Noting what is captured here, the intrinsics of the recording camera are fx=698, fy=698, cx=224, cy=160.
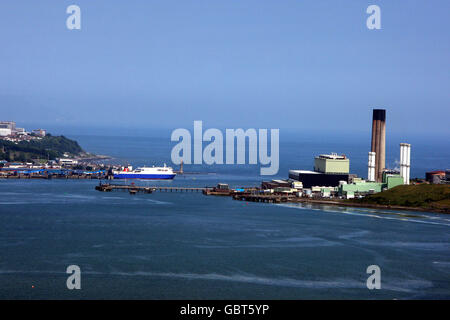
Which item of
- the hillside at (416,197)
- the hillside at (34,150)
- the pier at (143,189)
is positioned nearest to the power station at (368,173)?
the hillside at (416,197)

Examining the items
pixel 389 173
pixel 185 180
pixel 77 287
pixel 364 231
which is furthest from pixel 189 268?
pixel 185 180

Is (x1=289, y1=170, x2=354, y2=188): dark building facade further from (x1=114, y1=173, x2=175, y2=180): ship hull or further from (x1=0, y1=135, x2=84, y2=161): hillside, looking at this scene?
(x1=0, y1=135, x2=84, y2=161): hillside

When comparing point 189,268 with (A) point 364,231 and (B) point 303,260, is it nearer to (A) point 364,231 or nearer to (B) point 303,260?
(B) point 303,260

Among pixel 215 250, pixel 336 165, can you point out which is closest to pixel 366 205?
pixel 336 165

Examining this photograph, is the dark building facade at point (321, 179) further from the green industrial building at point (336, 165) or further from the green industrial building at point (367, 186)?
the green industrial building at point (367, 186)

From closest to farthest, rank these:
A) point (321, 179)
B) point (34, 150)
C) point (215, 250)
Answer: point (215, 250), point (321, 179), point (34, 150)

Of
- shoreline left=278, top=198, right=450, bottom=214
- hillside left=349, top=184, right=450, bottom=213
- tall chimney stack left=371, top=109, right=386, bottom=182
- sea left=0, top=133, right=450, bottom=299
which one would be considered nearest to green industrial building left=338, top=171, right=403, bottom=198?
hillside left=349, top=184, right=450, bottom=213

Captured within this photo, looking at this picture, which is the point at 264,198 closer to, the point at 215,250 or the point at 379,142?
the point at 379,142
